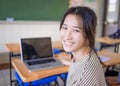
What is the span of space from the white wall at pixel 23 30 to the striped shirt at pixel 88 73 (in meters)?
3.36

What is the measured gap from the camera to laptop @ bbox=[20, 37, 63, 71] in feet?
6.79

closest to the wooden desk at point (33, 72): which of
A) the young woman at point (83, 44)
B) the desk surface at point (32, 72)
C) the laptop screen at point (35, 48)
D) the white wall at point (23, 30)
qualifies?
the desk surface at point (32, 72)

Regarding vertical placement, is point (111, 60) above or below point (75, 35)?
below

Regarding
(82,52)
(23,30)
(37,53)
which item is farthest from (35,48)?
(23,30)

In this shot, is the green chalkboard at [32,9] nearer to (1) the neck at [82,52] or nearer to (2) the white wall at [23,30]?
(2) the white wall at [23,30]

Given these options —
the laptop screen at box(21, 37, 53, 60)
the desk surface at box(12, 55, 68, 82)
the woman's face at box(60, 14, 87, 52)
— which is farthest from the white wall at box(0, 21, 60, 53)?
the woman's face at box(60, 14, 87, 52)

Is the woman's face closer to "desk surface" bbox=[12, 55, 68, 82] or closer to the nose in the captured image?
the nose

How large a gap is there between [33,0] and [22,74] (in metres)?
2.67

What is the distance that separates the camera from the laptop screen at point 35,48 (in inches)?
83.9

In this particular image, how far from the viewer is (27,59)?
7.06 feet

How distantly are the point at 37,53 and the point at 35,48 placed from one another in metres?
0.07

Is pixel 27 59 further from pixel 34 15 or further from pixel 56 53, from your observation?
pixel 34 15

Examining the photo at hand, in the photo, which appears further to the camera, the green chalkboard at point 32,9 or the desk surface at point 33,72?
the green chalkboard at point 32,9

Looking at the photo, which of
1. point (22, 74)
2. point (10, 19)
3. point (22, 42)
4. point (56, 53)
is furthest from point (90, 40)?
Answer: point (10, 19)
